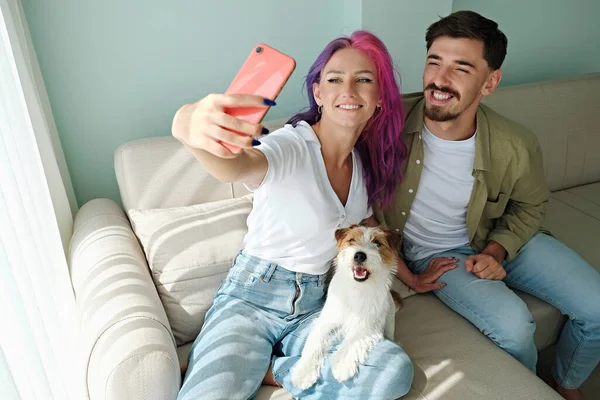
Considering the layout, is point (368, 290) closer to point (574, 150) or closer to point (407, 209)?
point (407, 209)

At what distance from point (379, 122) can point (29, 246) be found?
3.42 ft

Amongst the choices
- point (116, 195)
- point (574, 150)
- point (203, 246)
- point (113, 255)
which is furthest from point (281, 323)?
point (574, 150)

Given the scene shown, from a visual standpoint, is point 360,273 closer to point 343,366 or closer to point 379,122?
point 343,366

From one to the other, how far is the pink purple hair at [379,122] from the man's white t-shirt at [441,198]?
15 centimetres

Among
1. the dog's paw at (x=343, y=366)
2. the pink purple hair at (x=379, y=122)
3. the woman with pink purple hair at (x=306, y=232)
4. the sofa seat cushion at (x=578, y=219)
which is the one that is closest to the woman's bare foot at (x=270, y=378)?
the woman with pink purple hair at (x=306, y=232)

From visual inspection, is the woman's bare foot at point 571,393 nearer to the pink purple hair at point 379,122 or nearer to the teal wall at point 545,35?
the pink purple hair at point 379,122

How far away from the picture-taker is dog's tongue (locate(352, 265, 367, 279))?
129cm

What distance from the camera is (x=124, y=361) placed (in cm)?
112

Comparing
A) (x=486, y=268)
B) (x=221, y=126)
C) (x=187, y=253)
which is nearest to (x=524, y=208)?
(x=486, y=268)

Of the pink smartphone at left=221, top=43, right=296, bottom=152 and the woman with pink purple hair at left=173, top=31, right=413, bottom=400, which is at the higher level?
the pink smartphone at left=221, top=43, right=296, bottom=152

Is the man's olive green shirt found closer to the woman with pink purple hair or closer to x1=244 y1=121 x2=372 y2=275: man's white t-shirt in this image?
the woman with pink purple hair

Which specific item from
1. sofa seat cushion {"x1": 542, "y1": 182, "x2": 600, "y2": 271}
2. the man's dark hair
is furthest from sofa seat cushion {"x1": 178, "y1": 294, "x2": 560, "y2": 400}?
the man's dark hair

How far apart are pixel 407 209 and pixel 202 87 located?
1.00m

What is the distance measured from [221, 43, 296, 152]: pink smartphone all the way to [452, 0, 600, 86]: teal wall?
181 centimetres
